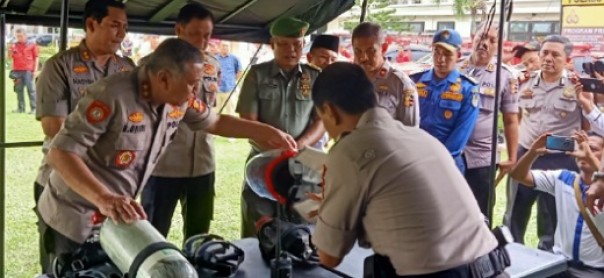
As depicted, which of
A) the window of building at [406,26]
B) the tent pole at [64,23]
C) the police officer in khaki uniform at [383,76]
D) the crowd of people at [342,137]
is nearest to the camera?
the crowd of people at [342,137]

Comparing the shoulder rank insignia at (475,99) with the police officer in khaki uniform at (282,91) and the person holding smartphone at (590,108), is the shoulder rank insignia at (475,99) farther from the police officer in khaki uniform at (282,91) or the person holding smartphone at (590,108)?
the police officer in khaki uniform at (282,91)

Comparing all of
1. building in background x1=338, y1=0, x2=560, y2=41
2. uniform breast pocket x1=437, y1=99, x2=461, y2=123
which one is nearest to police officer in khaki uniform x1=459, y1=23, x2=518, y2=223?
uniform breast pocket x1=437, y1=99, x2=461, y2=123

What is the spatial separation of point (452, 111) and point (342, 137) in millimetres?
1871

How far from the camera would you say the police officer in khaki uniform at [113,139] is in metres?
1.68

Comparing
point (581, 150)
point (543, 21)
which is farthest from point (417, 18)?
point (581, 150)

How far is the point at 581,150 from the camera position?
3.12 meters

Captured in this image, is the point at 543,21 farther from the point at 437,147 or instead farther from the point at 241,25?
the point at 437,147

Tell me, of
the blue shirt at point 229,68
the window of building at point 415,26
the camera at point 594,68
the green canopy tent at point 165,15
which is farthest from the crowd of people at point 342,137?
the window of building at point 415,26

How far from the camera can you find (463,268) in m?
1.41

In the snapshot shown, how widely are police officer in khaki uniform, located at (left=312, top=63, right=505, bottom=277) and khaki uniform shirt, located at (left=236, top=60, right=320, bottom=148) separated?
A: 1.44m

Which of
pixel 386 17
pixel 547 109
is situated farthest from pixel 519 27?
pixel 547 109

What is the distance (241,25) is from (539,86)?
5.77ft

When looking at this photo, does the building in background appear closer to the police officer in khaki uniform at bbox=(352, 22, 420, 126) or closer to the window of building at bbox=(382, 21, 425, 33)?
the window of building at bbox=(382, 21, 425, 33)

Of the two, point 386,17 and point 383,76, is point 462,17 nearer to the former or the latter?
point 386,17
